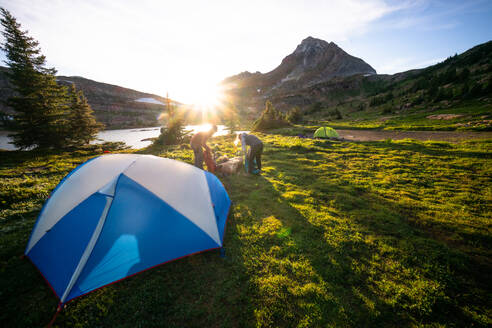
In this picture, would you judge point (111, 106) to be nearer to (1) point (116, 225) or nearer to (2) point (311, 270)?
(1) point (116, 225)

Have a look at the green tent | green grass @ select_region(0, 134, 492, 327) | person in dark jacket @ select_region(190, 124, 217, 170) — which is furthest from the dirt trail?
person in dark jacket @ select_region(190, 124, 217, 170)

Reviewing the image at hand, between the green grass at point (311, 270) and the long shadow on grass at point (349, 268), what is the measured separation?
0.02 meters

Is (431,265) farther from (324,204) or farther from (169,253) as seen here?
(169,253)

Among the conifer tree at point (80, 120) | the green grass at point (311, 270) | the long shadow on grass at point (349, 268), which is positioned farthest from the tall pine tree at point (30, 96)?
the long shadow on grass at point (349, 268)

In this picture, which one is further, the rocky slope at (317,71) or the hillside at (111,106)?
the rocky slope at (317,71)

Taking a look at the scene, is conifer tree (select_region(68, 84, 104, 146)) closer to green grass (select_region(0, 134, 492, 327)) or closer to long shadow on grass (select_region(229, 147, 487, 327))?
green grass (select_region(0, 134, 492, 327))

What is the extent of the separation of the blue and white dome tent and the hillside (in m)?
92.4

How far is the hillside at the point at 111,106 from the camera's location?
83.1 metres

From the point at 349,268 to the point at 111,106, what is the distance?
13709cm

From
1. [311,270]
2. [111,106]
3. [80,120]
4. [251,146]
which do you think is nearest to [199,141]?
[251,146]

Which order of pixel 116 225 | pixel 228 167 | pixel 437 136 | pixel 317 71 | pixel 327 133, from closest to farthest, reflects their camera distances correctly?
pixel 116 225
pixel 228 167
pixel 437 136
pixel 327 133
pixel 317 71

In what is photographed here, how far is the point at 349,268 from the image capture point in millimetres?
3758

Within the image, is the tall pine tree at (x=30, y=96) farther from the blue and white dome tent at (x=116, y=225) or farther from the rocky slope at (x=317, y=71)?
the rocky slope at (x=317, y=71)


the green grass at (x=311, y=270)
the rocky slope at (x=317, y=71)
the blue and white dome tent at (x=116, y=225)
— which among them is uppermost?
the rocky slope at (x=317, y=71)
